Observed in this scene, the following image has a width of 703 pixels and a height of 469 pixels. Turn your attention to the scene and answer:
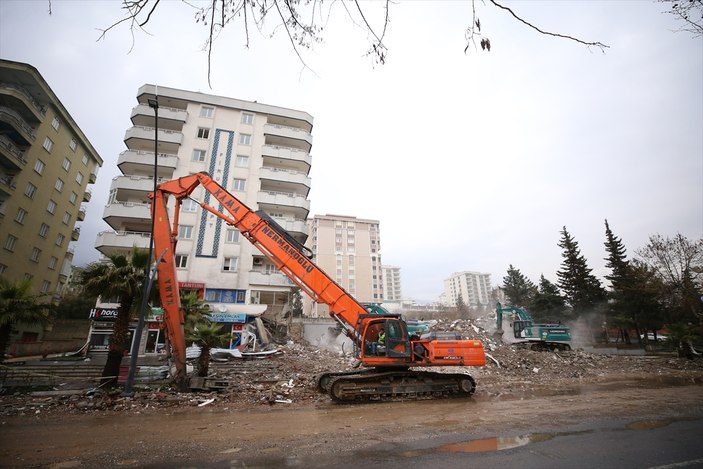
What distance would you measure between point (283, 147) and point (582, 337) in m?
45.4

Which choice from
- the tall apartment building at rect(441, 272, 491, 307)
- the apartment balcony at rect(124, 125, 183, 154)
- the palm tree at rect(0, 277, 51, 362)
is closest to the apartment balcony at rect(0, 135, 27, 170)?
the apartment balcony at rect(124, 125, 183, 154)

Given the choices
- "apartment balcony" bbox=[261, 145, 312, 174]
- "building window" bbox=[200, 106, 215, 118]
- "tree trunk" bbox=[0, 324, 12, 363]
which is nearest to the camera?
"tree trunk" bbox=[0, 324, 12, 363]

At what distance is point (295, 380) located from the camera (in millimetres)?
12133

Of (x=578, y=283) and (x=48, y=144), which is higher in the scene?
(x=48, y=144)

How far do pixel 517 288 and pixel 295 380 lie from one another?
59074 millimetres

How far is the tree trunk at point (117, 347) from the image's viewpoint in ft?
35.6

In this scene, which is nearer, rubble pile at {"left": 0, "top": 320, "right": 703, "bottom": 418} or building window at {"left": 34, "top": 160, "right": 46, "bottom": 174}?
rubble pile at {"left": 0, "top": 320, "right": 703, "bottom": 418}

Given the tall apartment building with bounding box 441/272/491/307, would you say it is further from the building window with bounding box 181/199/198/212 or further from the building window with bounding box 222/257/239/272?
the building window with bounding box 181/199/198/212

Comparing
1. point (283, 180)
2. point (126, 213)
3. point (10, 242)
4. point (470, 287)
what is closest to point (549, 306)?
point (283, 180)

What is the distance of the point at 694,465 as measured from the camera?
4277 millimetres

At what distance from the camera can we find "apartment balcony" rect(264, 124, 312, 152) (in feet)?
112

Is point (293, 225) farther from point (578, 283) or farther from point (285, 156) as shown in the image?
point (578, 283)

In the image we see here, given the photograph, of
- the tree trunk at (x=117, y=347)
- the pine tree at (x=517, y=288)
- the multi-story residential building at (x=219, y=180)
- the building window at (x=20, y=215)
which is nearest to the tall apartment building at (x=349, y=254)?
the pine tree at (x=517, y=288)

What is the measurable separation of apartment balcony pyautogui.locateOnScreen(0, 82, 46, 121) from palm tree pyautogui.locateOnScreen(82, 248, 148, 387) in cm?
2689
